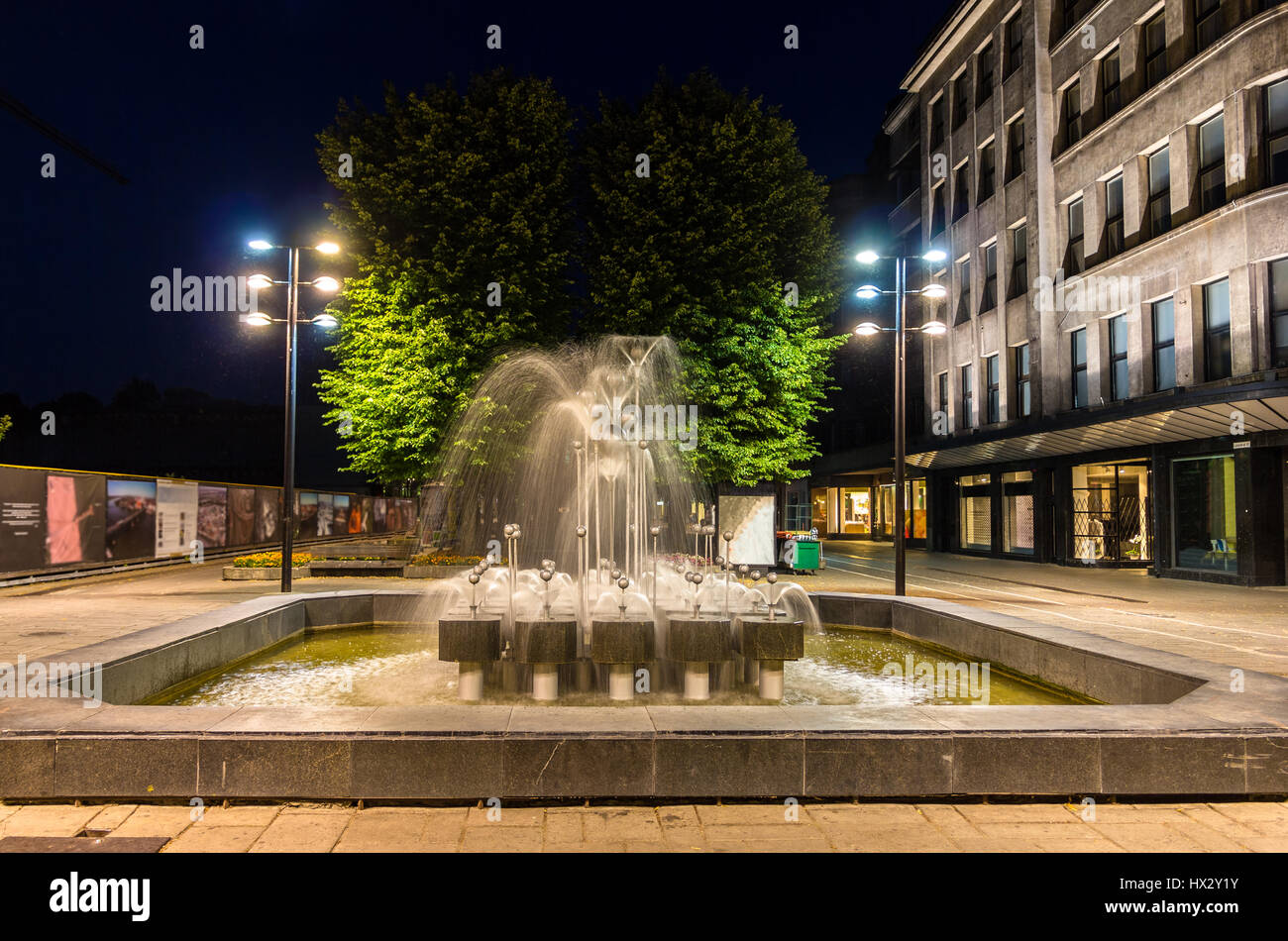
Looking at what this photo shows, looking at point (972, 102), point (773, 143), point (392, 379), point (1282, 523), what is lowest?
point (1282, 523)

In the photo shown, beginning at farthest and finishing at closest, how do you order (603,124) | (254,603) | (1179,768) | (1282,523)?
(603,124)
(1282,523)
(254,603)
(1179,768)

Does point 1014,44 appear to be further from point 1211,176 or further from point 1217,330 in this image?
point 1217,330

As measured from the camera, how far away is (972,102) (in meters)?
34.1

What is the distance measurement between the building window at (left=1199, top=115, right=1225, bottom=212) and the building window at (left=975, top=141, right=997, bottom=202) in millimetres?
11502

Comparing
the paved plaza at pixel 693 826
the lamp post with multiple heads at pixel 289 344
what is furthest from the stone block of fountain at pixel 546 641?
the lamp post with multiple heads at pixel 289 344

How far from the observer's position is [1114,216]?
83.7 ft

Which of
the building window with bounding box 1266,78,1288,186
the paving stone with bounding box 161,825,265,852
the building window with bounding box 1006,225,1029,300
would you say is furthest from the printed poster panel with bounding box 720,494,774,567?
the paving stone with bounding box 161,825,265,852

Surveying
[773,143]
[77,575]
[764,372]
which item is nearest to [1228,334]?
[764,372]

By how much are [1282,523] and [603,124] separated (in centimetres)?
2252

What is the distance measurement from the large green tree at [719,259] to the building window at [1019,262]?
32.5 ft

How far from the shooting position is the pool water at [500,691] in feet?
27.1

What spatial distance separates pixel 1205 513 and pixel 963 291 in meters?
16.1

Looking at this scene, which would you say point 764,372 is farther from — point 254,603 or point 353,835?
point 353,835

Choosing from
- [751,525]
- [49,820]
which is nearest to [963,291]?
[751,525]
